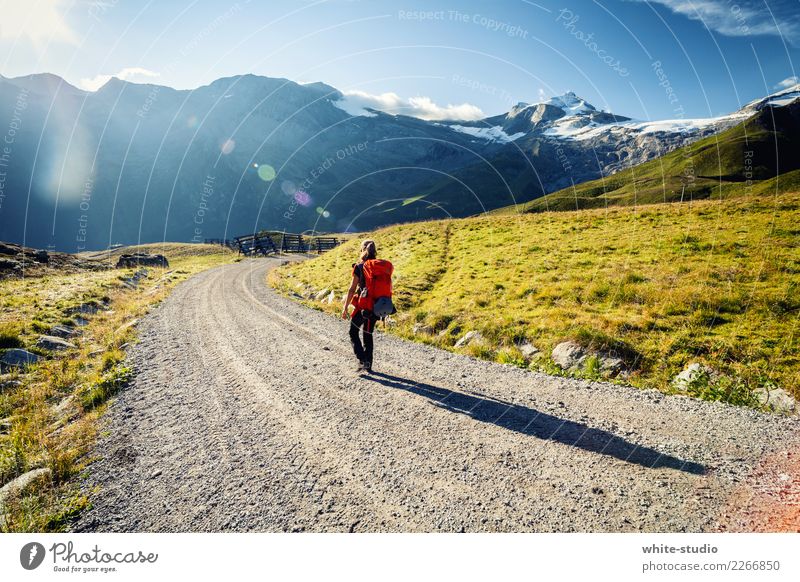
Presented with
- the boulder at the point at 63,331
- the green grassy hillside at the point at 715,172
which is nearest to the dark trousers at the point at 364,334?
the boulder at the point at 63,331

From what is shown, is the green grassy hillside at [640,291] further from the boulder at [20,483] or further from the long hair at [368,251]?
the boulder at [20,483]

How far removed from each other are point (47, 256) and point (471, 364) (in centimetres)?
5174

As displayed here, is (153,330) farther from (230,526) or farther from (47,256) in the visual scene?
(47,256)

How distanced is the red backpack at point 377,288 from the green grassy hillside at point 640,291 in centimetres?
360

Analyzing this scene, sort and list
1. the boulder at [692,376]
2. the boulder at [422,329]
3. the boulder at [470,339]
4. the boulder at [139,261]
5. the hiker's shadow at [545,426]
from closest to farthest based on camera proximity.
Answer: the hiker's shadow at [545,426], the boulder at [692,376], the boulder at [470,339], the boulder at [422,329], the boulder at [139,261]

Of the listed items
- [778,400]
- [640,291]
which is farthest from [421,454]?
[640,291]

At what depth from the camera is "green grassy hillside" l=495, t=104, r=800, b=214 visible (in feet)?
471

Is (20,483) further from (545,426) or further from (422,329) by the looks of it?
(422,329)

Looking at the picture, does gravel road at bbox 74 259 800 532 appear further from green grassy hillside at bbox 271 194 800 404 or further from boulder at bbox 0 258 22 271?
boulder at bbox 0 258 22 271

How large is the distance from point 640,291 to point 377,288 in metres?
8.95

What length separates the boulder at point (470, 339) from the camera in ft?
35.3

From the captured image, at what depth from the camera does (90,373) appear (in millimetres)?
9320

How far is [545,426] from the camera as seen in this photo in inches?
229
